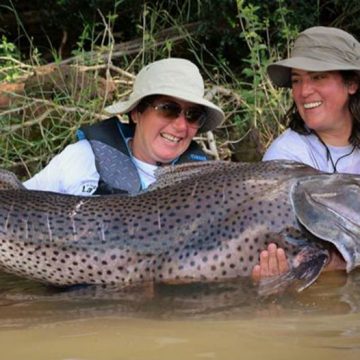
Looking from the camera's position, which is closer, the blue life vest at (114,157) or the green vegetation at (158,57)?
the blue life vest at (114,157)

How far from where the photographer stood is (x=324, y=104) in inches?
187

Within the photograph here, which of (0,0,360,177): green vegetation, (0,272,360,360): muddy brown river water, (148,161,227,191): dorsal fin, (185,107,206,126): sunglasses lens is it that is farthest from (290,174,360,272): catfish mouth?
(0,0,360,177): green vegetation

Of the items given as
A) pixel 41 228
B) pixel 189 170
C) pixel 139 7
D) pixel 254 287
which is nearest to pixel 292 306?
pixel 254 287

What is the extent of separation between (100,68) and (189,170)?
3.49m

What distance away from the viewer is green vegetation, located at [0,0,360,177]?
6848 mm

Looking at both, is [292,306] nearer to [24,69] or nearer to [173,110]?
[173,110]

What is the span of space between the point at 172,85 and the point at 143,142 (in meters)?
0.42

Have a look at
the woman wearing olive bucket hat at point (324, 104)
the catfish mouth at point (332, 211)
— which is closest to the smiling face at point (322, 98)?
the woman wearing olive bucket hat at point (324, 104)

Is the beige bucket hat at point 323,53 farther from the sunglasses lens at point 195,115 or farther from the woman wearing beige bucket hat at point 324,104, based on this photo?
the sunglasses lens at point 195,115

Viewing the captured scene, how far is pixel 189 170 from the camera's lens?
4.23 metres

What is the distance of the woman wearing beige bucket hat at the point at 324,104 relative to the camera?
4.74 meters

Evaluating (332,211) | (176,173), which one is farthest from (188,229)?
(332,211)

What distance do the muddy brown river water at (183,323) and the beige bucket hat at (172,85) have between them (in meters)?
1.23

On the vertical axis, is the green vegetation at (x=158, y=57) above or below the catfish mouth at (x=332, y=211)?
above
